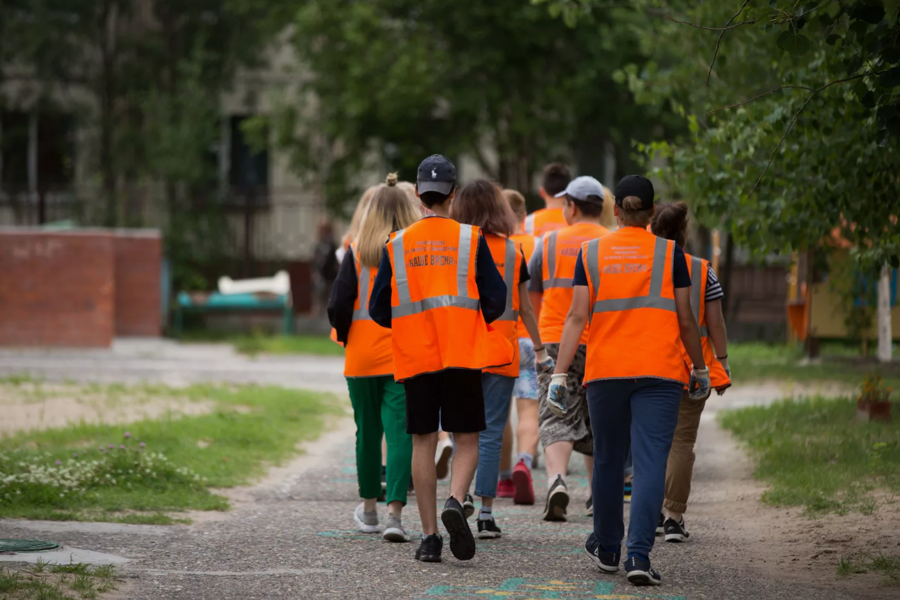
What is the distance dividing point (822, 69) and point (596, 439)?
342 centimetres

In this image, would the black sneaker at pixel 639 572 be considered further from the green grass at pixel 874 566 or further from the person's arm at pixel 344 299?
the person's arm at pixel 344 299

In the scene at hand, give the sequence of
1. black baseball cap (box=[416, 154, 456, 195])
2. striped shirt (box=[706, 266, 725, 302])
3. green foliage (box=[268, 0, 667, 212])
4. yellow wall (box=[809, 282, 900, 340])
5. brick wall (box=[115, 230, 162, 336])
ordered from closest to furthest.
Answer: black baseball cap (box=[416, 154, 456, 195]) → striped shirt (box=[706, 266, 725, 302]) → yellow wall (box=[809, 282, 900, 340]) → brick wall (box=[115, 230, 162, 336]) → green foliage (box=[268, 0, 667, 212])

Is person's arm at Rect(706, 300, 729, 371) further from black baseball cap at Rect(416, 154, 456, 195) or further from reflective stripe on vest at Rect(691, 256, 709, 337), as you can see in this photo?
black baseball cap at Rect(416, 154, 456, 195)

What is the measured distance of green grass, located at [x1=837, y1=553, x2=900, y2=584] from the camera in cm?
606

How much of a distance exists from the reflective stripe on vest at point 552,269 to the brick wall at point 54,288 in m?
12.7

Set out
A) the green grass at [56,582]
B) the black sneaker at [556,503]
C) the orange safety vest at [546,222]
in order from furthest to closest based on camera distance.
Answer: the orange safety vest at [546,222], the black sneaker at [556,503], the green grass at [56,582]

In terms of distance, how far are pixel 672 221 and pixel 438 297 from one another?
147 centimetres

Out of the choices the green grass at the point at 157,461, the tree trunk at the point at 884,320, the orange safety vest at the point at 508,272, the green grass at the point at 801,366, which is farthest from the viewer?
the tree trunk at the point at 884,320

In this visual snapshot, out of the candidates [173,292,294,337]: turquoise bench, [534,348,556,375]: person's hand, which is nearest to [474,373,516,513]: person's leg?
[534,348,556,375]: person's hand

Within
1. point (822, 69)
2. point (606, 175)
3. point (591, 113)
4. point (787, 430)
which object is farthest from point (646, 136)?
point (822, 69)

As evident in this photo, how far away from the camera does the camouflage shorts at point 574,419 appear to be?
7.55 metres

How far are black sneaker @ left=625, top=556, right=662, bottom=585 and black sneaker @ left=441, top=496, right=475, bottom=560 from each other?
74cm

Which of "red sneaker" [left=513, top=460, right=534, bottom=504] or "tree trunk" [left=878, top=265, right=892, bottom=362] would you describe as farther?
"tree trunk" [left=878, top=265, right=892, bottom=362]

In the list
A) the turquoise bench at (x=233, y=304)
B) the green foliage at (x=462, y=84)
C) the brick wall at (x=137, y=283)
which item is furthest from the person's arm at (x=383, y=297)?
the turquoise bench at (x=233, y=304)
